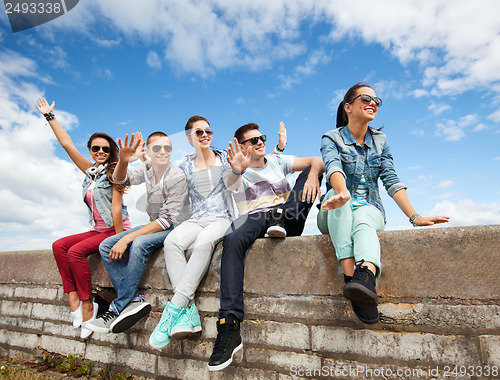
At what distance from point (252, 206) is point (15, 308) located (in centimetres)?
Answer: 367

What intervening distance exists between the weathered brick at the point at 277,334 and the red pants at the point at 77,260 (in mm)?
1791

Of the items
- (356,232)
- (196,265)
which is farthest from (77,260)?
(356,232)

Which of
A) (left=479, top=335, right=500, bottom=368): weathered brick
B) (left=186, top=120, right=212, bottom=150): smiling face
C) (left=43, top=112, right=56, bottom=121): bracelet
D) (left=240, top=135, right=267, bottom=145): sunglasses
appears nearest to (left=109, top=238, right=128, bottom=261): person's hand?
(left=186, top=120, right=212, bottom=150): smiling face

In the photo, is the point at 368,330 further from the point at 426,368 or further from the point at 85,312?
the point at 85,312

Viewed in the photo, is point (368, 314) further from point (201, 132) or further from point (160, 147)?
point (160, 147)

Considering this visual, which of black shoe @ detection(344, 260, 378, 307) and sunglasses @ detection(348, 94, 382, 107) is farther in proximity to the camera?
sunglasses @ detection(348, 94, 382, 107)

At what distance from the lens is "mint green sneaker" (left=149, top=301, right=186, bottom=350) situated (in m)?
2.42

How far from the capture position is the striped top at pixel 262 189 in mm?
2920

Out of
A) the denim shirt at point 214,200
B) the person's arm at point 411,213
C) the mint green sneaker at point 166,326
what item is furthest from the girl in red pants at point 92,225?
the person's arm at point 411,213

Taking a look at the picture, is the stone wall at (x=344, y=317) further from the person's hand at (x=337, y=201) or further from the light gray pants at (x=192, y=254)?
the person's hand at (x=337, y=201)

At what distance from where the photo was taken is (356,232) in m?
2.08

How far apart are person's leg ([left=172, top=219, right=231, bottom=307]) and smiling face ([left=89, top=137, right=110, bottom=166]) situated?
1.78 metres

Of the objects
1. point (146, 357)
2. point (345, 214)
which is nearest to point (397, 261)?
point (345, 214)

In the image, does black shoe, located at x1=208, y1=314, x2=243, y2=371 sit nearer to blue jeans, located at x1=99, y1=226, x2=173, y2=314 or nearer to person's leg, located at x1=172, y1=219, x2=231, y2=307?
person's leg, located at x1=172, y1=219, x2=231, y2=307
